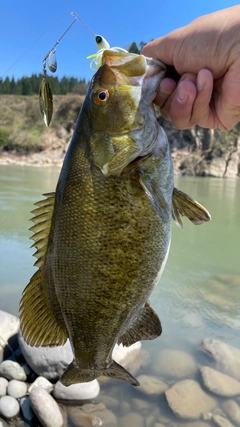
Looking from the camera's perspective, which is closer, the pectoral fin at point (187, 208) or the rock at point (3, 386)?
the pectoral fin at point (187, 208)

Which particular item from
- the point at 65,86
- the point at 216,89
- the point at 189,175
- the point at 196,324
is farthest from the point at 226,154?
the point at 65,86

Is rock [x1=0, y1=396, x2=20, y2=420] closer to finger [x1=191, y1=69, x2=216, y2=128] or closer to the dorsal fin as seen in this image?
the dorsal fin

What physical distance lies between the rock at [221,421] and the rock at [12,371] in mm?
2295

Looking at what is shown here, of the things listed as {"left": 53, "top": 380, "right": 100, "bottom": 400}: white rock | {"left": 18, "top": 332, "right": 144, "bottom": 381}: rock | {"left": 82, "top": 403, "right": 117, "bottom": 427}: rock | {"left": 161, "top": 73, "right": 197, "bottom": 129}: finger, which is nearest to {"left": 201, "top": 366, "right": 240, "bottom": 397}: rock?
{"left": 18, "top": 332, "right": 144, "bottom": 381}: rock

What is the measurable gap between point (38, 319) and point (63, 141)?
51379mm

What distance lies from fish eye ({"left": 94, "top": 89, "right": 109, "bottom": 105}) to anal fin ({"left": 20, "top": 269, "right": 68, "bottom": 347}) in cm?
93

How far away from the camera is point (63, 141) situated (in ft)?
170

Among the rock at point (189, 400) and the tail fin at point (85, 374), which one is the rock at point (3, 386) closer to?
the rock at point (189, 400)

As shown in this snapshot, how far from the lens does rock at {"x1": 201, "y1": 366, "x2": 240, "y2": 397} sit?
4.66 m

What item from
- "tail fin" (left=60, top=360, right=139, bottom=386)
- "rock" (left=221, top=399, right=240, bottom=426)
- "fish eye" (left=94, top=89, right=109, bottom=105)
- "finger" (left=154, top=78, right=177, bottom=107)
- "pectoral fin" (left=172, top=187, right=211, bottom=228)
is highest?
"finger" (left=154, top=78, right=177, bottom=107)

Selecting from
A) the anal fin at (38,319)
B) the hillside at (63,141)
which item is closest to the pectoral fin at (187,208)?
the anal fin at (38,319)

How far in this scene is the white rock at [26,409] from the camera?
420cm

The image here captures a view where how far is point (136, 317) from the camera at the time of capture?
2068 mm

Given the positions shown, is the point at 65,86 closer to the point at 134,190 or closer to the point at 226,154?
the point at 226,154
